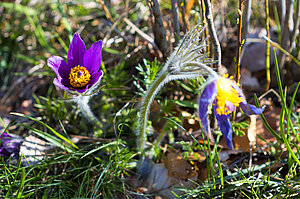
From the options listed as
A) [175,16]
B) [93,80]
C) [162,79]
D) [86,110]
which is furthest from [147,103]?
[175,16]

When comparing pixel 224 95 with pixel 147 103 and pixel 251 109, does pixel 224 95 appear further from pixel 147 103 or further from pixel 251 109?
pixel 147 103

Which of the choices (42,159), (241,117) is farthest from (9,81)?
(241,117)

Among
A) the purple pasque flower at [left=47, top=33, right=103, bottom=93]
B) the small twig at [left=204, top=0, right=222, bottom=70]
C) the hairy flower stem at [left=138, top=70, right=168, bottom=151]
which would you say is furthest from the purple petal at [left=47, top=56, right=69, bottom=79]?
the small twig at [left=204, top=0, right=222, bottom=70]

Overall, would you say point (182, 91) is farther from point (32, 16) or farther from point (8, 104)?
point (32, 16)

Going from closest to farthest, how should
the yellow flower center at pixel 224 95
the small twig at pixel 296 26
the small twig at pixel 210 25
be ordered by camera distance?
the yellow flower center at pixel 224 95, the small twig at pixel 210 25, the small twig at pixel 296 26

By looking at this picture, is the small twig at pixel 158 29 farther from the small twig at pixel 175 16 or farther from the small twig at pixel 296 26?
the small twig at pixel 296 26

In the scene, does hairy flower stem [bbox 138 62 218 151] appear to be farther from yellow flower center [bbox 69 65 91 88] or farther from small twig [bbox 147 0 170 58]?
small twig [bbox 147 0 170 58]

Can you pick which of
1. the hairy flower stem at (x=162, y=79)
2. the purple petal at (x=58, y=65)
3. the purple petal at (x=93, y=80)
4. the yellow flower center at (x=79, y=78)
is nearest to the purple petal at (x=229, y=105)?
the hairy flower stem at (x=162, y=79)

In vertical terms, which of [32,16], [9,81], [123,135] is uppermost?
[32,16]
